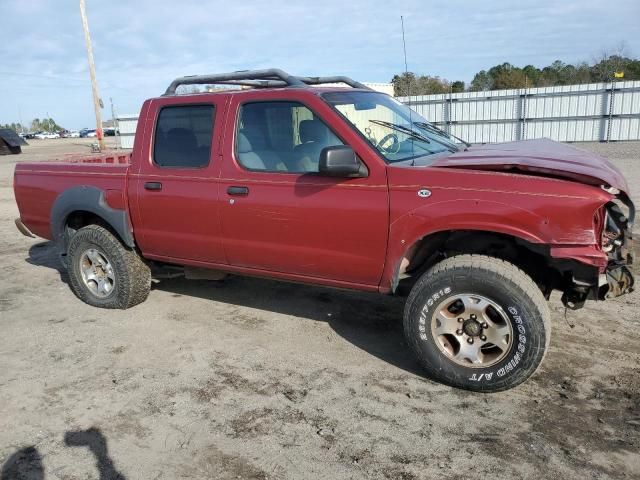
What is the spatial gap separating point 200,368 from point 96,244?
193cm

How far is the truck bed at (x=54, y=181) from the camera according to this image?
16.4ft

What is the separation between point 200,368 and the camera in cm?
405

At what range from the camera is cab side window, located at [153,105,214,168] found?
4.49m

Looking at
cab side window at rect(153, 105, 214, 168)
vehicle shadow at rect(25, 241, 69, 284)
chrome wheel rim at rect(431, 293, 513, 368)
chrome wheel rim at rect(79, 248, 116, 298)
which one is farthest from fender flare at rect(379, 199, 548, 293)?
vehicle shadow at rect(25, 241, 69, 284)

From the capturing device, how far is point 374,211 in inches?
146

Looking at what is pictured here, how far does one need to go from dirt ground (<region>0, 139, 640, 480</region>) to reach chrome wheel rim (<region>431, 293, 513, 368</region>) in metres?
0.26

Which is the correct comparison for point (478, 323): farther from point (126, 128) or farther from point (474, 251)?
point (126, 128)

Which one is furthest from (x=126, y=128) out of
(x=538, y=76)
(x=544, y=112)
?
(x=538, y=76)

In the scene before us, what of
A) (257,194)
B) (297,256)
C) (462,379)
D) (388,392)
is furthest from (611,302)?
(257,194)

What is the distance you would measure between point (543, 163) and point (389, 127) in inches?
47.9

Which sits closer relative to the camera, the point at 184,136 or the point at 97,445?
the point at 97,445

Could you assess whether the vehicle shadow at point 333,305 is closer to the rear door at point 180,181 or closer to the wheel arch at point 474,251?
the wheel arch at point 474,251

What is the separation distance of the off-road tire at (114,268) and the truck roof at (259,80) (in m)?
1.51

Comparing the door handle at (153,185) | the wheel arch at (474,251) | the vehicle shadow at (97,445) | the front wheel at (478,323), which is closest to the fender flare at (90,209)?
the door handle at (153,185)
